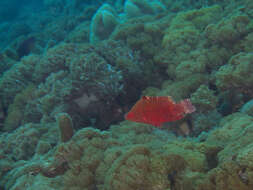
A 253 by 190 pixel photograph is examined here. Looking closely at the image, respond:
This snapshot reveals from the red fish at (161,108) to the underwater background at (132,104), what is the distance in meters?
0.32

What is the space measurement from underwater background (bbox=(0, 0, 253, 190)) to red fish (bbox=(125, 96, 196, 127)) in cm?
32

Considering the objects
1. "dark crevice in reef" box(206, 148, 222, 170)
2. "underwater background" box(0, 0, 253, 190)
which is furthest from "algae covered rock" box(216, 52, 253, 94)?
"dark crevice in reef" box(206, 148, 222, 170)

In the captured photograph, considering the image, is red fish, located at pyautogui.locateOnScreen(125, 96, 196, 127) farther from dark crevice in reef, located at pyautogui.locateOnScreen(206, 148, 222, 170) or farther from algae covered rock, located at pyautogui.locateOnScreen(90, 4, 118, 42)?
algae covered rock, located at pyautogui.locateOnScreen(90, 4, 118, 42)

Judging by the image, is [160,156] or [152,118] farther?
[152,118]

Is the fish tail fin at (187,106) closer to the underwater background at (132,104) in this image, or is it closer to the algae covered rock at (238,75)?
the underwater background at (132,104)

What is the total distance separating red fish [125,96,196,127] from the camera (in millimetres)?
2543

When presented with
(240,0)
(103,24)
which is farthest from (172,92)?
(103,24)

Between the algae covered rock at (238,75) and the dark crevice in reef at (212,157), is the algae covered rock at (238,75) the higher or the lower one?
the lower one

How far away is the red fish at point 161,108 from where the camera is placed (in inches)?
100

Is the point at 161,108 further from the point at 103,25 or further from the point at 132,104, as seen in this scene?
the point at 103,25

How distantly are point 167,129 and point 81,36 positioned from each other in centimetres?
973

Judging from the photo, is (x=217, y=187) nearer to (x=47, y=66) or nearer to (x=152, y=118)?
(x=152, y=118)

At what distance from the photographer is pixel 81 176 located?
2664 millimetres

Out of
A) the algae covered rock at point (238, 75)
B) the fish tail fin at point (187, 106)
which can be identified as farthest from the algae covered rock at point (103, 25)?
the fish tail fin at point (187, 106)
